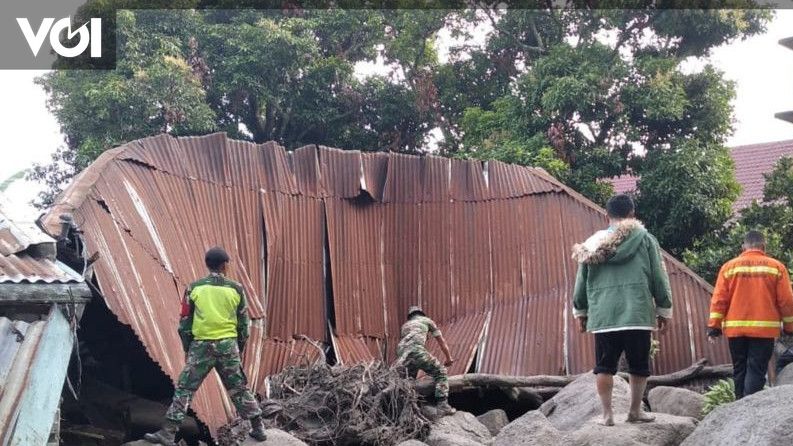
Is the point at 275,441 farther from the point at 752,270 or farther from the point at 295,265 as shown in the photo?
the point at 295,265

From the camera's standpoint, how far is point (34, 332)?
8.01m

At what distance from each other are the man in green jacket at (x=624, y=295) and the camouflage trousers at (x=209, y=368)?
2.76 m

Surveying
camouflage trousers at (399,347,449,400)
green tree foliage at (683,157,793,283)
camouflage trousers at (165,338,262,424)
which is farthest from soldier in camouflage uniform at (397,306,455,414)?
green tree foliage at (683,157,793,283)

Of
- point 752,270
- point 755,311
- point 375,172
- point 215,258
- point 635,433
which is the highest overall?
point 375,172

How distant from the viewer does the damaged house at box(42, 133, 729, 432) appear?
38.9ft

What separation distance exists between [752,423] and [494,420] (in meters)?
4.70

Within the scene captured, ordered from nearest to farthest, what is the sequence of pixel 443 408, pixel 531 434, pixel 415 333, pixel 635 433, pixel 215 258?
pixel 635 433 → pixel 215 258 → pixel 531 434 → pixel 443 408 → pixel 415 333

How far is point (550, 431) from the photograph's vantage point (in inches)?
348

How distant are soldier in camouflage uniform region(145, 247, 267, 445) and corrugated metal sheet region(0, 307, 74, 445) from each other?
0.90 meters

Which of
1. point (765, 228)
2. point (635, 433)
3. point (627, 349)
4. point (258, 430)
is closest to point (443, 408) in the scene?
point (258, 430)

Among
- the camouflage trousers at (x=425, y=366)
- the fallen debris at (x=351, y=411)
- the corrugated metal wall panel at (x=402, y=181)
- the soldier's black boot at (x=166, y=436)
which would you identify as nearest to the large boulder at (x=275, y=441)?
the soldier's black boot at (x=166, y=436)

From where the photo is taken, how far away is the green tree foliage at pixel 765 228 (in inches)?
581

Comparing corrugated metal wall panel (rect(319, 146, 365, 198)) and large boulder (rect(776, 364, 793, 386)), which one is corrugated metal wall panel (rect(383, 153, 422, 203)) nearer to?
corrugated metal wall panel (rect(319, 146, 365, 198))

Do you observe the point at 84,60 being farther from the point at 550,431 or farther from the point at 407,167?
the point at 550,431
